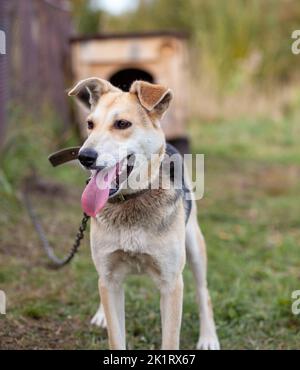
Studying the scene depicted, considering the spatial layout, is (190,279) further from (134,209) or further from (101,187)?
(101,187)

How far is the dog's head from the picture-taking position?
2.86 metres

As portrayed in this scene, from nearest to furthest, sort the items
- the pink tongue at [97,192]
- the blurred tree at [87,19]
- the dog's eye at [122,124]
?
the pink tongue at [97,192] → the dog's eye at [122,124] → the blurred tree at [87,19]

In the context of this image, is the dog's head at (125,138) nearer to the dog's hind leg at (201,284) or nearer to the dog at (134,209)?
the dog at (134,209)

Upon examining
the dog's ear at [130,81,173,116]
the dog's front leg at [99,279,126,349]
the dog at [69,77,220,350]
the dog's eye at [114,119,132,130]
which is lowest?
the dog's front leg at [99,279,126,349]

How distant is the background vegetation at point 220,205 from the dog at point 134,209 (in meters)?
0.63

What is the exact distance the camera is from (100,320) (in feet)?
12.7

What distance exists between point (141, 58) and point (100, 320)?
569 centimetres

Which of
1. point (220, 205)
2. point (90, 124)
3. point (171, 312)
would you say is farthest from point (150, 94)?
point (220, 205)

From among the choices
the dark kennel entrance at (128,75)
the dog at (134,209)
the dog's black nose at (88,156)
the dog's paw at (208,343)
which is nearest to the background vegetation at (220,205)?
the dog's paw at (208,343)

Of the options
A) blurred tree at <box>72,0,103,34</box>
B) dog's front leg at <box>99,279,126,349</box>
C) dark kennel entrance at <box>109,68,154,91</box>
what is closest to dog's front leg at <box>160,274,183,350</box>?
dog's front leg at <box>99,279,126,349</box>

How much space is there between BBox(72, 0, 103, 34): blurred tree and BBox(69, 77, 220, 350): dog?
10.7m

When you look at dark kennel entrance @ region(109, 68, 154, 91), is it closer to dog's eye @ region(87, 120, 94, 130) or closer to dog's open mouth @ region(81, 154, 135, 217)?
dog's eye @ region(87, 120, 94, 130)

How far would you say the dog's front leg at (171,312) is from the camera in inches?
122

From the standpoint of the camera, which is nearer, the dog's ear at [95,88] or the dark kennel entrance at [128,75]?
the dog's ear at [95,88]
